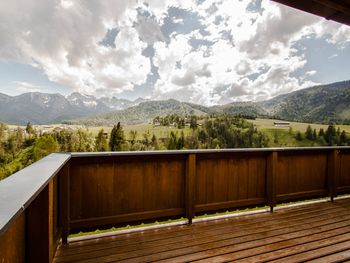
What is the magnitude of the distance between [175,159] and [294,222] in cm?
185

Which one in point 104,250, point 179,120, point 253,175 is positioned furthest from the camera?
point 179,120

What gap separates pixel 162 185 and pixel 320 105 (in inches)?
7272

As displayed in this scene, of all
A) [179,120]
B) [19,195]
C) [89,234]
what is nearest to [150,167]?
[89,234]

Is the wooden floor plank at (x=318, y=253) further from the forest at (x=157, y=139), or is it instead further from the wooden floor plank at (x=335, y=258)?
the forest at (x=157, y=139)

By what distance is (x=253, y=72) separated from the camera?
171 meters

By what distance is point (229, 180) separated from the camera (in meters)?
3.37

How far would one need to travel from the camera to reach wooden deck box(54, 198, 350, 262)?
2.20 metres

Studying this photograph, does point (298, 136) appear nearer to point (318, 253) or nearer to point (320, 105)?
point (318, 253)

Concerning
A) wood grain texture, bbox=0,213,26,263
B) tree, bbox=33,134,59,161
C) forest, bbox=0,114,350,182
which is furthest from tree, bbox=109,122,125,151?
wood grain texture, bbox=0,213,26,263

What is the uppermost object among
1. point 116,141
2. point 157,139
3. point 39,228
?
Answer: point 39,228

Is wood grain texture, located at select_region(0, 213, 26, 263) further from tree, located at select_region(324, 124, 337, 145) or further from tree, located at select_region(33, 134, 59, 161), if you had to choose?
tree, located at select_region(324, 124, 337, 145)

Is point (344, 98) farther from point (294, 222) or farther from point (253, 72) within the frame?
point (294, 222)

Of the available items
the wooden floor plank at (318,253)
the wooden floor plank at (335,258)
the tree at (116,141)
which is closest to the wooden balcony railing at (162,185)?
the wooden floor plank at (318,253)

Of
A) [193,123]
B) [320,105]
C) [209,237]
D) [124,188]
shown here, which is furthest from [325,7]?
[320,105]
